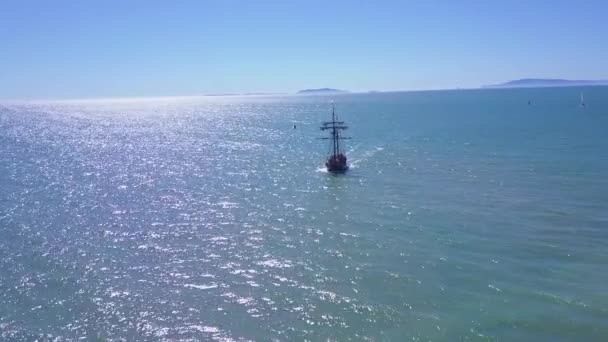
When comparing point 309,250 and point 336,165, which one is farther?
point 336,165

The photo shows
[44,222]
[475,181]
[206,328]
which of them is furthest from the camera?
[475,181]

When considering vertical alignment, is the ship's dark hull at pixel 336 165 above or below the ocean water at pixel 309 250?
above

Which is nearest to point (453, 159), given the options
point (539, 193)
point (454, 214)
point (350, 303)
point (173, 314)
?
point (539, 193)

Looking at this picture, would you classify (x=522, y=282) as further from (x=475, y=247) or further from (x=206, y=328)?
(x=206, y=328)

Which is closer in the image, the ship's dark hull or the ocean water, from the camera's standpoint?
the ocean water

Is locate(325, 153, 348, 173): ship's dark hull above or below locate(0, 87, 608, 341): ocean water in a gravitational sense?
above

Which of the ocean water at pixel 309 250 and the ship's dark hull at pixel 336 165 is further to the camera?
the ship's dark hull at pixel 336 165

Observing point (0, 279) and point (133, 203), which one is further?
point (133, 203)

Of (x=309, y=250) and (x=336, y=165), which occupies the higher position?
(x=336, y=165)
